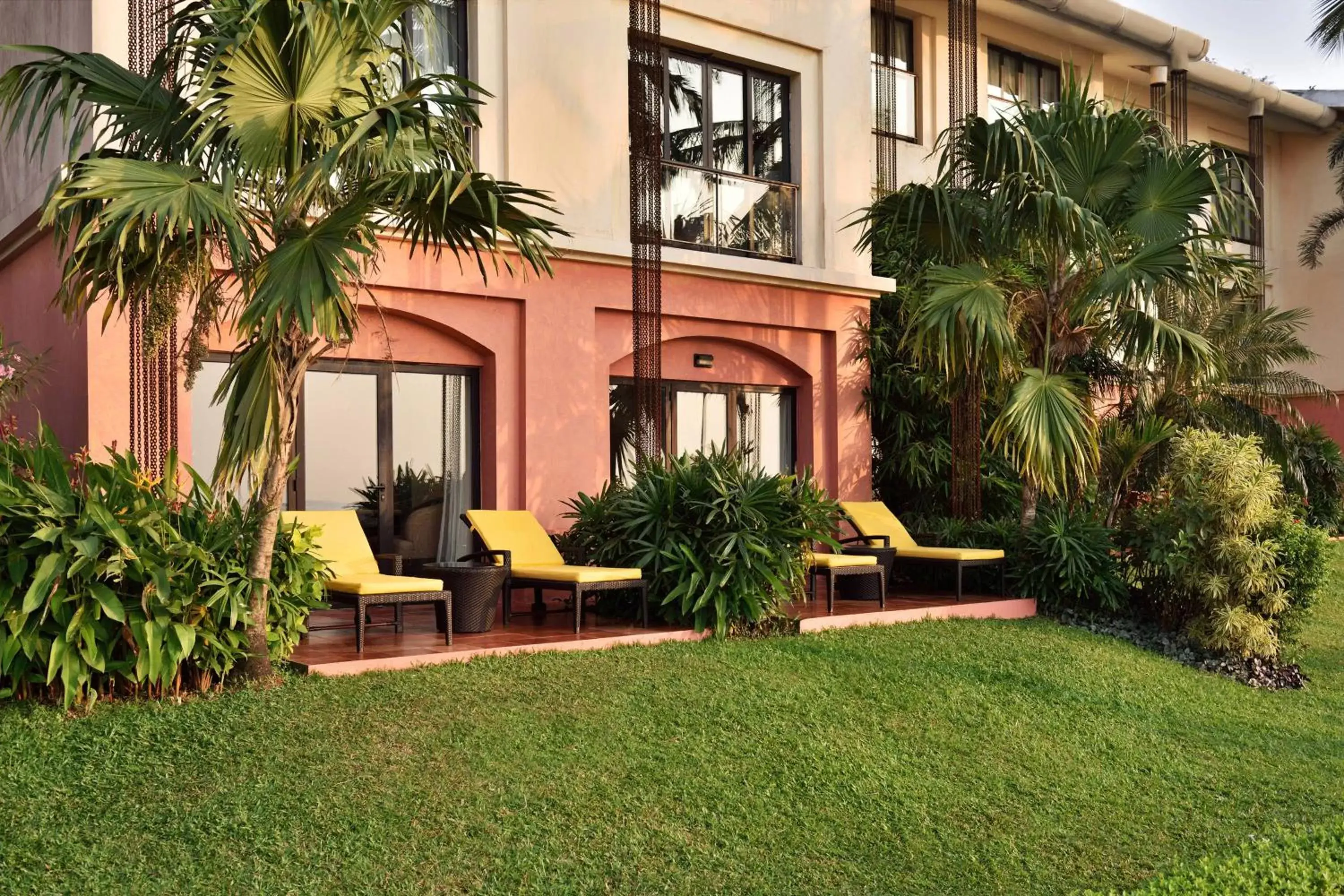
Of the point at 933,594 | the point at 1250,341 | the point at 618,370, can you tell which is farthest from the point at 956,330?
the point at 1250,341

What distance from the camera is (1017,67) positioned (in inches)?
730

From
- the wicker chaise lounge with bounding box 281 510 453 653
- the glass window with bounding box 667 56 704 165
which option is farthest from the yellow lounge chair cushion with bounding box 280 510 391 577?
the glass window with bounding box 667 56 704 165

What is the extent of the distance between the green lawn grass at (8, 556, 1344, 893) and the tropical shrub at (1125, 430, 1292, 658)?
182 centimetres

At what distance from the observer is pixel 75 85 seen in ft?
21.3

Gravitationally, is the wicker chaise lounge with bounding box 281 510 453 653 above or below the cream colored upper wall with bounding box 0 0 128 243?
below

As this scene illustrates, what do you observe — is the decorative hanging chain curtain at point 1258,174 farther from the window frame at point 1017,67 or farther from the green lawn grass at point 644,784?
the green lawn grass at point 644,784

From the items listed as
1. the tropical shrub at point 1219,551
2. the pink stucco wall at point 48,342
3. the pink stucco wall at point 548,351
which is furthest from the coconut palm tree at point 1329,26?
the pink stucco wall at point 48,342

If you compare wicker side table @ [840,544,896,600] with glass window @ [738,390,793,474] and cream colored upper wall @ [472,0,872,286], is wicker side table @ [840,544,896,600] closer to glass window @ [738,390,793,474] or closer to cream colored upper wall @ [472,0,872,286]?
glass window @ [738,390,793,474]

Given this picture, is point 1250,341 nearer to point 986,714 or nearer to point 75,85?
point 986,714

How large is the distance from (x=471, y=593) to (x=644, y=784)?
3.16 m


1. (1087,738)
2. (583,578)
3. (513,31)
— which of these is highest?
Answer: (513,31)

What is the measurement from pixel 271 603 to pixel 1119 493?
9306 mm

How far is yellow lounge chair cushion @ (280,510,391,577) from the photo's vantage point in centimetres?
846

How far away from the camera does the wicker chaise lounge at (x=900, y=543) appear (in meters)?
Result: 11.4
